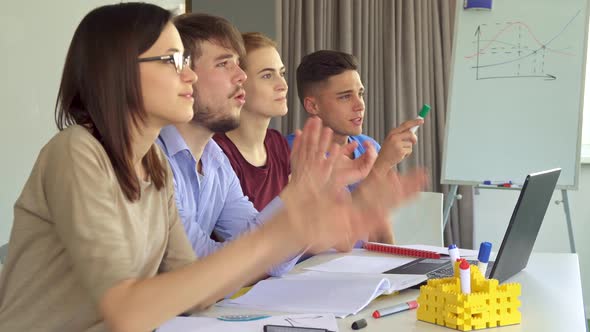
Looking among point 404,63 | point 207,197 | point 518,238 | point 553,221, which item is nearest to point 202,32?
point 207,197

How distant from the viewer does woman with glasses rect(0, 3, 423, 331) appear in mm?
1142

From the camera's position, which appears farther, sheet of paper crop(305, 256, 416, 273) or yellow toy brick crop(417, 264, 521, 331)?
sheet of paper crop(305, 256, 416, 273)

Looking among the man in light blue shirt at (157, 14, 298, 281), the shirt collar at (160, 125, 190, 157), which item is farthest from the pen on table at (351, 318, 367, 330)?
the shirt collar at (160, 125, 190, 157)

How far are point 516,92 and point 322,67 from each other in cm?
115

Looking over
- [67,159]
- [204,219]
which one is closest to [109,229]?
[67,159]

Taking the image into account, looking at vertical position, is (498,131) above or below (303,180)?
below

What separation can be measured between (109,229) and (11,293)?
26 centimetres

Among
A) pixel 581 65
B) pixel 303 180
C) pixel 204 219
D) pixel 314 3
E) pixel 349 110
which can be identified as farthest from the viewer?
pixel 314 3

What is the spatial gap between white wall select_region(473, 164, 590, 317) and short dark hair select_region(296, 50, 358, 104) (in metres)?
1.71

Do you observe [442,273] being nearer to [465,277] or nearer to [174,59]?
[465,277]

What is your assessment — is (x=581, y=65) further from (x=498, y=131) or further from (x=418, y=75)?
(x=418, y=75)

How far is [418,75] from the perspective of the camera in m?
4.36

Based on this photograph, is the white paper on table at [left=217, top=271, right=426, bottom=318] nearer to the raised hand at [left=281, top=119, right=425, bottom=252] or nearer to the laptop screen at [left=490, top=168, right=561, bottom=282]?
the laptop screen at [left=490, top=168, right=561, bottom=282]

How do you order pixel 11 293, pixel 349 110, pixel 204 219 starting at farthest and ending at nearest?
pixel 349 110 → pixel 204 219 → pixel 11 293
